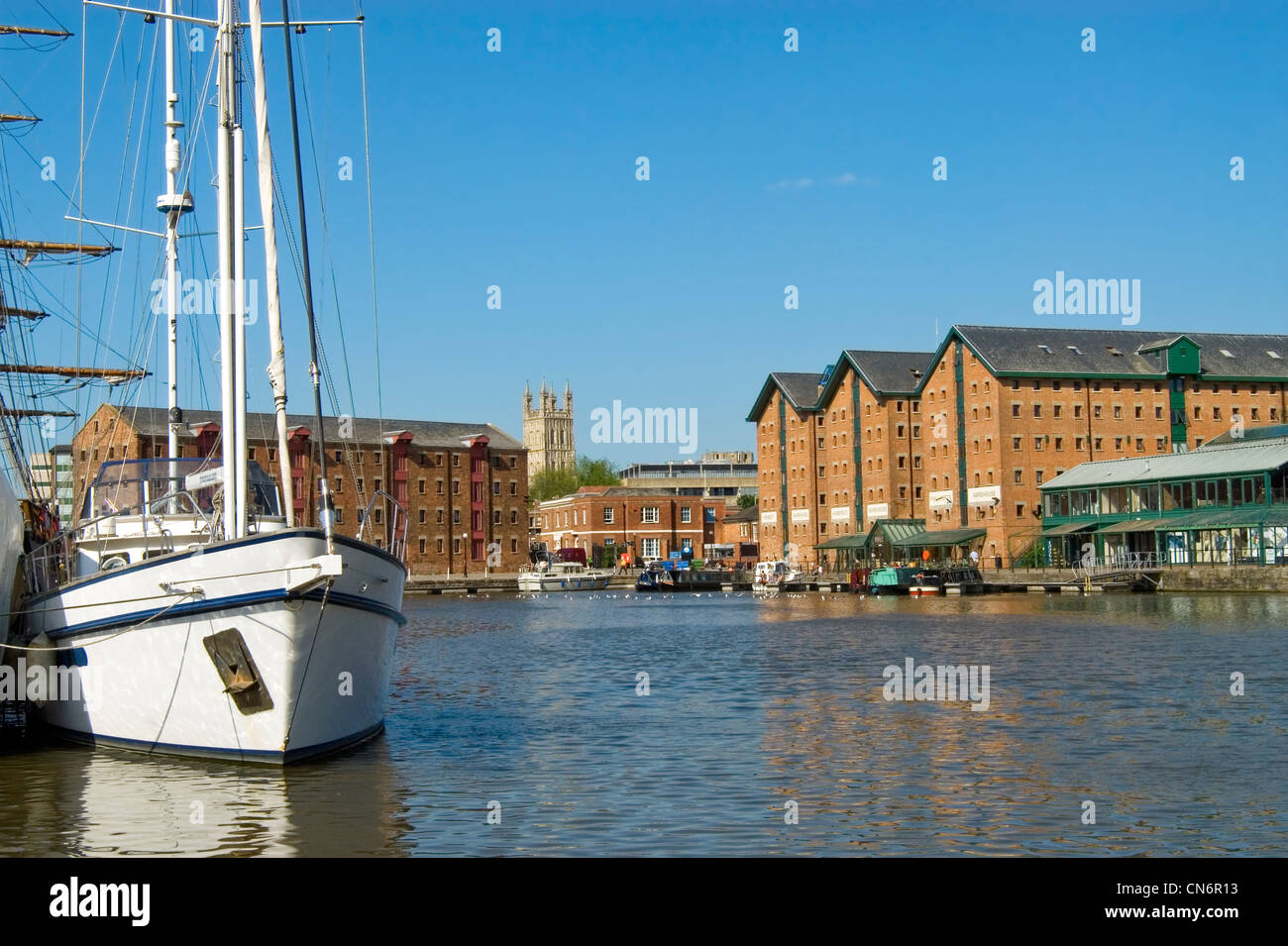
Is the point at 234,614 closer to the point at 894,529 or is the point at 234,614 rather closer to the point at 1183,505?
the point at 1183,505

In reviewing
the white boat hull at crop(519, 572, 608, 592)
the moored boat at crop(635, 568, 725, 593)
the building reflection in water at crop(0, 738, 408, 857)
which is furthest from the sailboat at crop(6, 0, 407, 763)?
the moored boat at crop(635, 568, 725, 593)

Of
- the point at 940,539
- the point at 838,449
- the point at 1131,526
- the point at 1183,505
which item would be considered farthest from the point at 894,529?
the point at 1183,505

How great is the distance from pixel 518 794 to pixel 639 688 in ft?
47.8

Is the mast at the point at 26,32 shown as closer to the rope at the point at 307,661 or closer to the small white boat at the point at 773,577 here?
the rope at the point at 307,661

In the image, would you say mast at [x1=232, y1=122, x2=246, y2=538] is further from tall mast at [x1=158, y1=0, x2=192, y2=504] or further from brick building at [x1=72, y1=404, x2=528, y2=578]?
brick building at [x1=72, y1=404, x2=528, y2=578]

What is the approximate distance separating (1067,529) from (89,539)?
75.8 metres

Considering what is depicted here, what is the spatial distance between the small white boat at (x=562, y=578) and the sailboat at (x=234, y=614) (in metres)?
96.3

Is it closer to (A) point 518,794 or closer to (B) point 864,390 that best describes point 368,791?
(A) point 518,794

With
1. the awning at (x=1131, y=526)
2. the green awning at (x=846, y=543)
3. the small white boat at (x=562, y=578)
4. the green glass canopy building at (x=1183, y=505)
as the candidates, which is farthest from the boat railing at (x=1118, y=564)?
the small white boat at (x=562, y=578)

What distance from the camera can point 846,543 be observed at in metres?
110

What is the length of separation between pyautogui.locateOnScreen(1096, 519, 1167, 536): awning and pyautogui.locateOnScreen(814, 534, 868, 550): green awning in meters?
24.5

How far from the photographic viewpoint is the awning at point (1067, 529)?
88125 mm

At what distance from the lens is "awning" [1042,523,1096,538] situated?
8812cm
